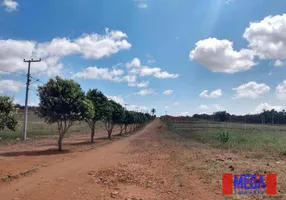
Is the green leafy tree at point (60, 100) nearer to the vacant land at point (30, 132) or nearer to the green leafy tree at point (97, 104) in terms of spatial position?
the vacant land at point (30, 132)

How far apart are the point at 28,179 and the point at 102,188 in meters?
2.96

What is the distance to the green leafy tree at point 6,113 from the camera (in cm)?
1437

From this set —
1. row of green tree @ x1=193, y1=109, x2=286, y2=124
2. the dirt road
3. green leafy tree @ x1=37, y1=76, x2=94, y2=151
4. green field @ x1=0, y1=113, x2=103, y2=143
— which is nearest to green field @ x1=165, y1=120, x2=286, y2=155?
the dirt road

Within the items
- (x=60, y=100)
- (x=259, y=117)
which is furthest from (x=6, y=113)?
(x=259, y=117)

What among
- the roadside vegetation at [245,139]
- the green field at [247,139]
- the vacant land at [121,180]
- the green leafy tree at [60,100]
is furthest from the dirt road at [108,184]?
the green field at [247,139]

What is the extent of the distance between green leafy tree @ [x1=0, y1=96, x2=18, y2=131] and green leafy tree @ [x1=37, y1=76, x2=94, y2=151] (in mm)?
6050

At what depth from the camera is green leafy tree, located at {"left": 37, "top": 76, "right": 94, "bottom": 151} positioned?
21031mm

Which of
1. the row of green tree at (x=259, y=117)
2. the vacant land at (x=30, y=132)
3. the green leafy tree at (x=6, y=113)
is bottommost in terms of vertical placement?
the vacant land at (x=30, y=132)

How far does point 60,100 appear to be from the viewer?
2095cm

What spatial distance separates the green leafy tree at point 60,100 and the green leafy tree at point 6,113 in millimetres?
6050

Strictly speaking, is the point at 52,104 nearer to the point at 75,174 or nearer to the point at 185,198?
the point at 75,174

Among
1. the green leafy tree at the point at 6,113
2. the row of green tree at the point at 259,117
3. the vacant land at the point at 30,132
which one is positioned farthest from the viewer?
the row of green tree at the point at 259,117

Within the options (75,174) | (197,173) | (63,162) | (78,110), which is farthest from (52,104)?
(197,173)

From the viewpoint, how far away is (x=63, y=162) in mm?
15781
